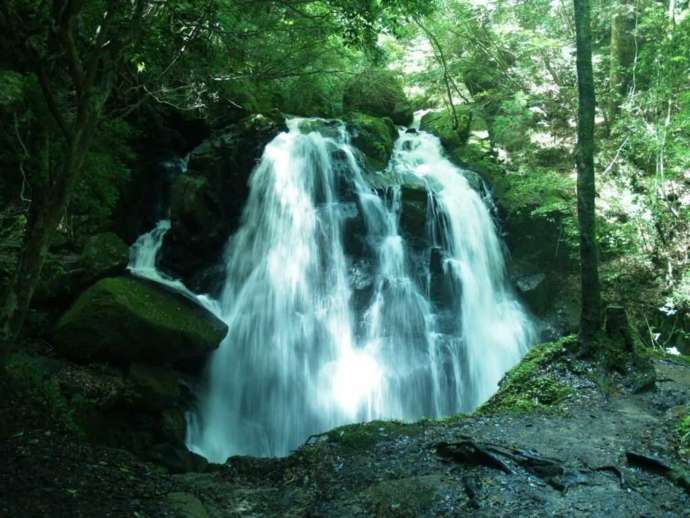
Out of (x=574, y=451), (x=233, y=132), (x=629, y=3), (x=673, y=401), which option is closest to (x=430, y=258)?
(x=233, y=132)

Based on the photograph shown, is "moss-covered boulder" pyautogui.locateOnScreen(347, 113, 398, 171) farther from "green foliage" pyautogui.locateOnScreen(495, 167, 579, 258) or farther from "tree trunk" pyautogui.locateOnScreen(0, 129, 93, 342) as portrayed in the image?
"tree trunk" pyautogui.locateOnScreen(0, 129, 93, 342)

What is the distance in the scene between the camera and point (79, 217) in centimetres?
1001

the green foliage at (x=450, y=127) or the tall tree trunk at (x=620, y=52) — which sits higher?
the tall tree trunk at (x=620, y=52)

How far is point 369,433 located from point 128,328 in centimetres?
432

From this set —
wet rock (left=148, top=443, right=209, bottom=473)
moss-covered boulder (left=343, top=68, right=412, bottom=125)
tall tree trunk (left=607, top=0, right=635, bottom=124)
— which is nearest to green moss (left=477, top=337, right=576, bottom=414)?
wet rock (left=148, top=443, right=209, bottom=473)

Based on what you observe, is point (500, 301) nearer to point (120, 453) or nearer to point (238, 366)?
point (238, 366)

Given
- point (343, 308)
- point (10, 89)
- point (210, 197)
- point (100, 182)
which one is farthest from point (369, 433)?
point (210, 197)

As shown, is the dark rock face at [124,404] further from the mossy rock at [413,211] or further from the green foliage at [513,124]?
the green foliage at [513,124]

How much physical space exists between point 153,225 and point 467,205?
823cm

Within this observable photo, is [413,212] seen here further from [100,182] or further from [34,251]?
[34,251]

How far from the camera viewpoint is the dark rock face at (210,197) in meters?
11.8

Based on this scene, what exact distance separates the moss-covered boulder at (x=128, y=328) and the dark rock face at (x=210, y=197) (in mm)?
2599

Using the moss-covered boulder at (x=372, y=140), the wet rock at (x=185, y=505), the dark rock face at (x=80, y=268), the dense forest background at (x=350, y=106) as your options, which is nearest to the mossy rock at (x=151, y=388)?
the dark rock face at (x=80, y=268)

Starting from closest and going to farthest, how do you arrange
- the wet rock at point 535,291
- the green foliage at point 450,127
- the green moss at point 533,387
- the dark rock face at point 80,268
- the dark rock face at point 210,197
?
the green moss at point 533,387
the dark rock face at point 80,268
the dark rock face at point 210,197
the wet rock at point 535,291
the green foliage at point 450,127
